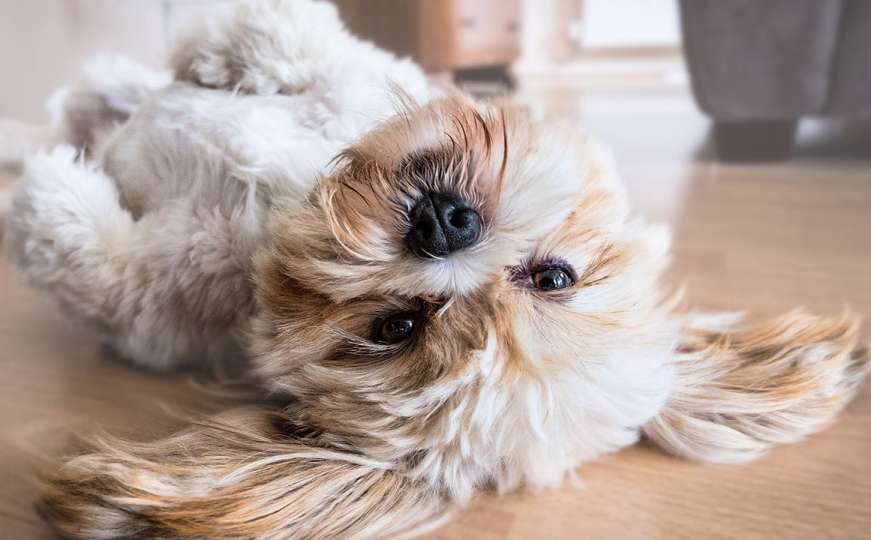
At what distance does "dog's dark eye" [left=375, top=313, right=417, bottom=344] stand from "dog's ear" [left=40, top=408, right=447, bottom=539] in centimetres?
16

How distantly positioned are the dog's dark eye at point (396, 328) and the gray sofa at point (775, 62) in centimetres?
238

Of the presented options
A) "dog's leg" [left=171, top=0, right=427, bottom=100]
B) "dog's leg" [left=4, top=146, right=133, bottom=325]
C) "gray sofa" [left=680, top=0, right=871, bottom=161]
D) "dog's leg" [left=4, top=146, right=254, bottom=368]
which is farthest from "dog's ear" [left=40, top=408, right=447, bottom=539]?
"gray sofa" [left=680, top=0, right=871, bottom=161]

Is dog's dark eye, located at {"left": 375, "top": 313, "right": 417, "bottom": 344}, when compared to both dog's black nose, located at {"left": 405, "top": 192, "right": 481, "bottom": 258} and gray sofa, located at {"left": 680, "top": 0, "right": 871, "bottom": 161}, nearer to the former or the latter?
dog's black nose, located at {"left": 405, "top": 192, "right": 481, "bottom": 258}

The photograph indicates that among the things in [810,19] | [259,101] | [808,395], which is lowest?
[808,395]

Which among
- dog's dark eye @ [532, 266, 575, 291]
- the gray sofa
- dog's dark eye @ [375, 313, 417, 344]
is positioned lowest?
dog's dark eye @ [375, 313, 417, 344]

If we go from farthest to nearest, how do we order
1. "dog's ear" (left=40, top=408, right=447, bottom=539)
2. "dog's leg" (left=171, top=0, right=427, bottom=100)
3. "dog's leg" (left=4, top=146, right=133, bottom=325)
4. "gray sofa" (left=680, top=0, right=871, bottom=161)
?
"gray sofa" (left=680, top=0, right=871, bottom=161) < "dog's leg" (left=171, top=0, right=427, bottom=100) < "dog's leg" (left=4, top=146, right=133, bottom=325) < "dog's ear" (left=40, top=408, right=447, bottom=539)

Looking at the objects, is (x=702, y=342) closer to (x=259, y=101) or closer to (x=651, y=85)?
(x=259, y=101)

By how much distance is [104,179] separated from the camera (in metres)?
1.37

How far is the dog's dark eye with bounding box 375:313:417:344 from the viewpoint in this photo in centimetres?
98

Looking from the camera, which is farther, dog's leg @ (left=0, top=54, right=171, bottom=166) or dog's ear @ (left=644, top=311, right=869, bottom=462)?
dog's leg @ (left=0, top=54, right=171, bottom=166)

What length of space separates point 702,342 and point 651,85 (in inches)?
202

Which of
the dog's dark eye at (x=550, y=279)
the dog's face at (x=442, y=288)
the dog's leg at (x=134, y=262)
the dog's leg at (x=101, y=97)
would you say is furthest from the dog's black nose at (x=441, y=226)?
the dog's leg at (x=101, y=97)

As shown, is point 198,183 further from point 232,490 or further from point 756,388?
point 756,388

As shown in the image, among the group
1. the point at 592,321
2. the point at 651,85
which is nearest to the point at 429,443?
the point at 592,321
